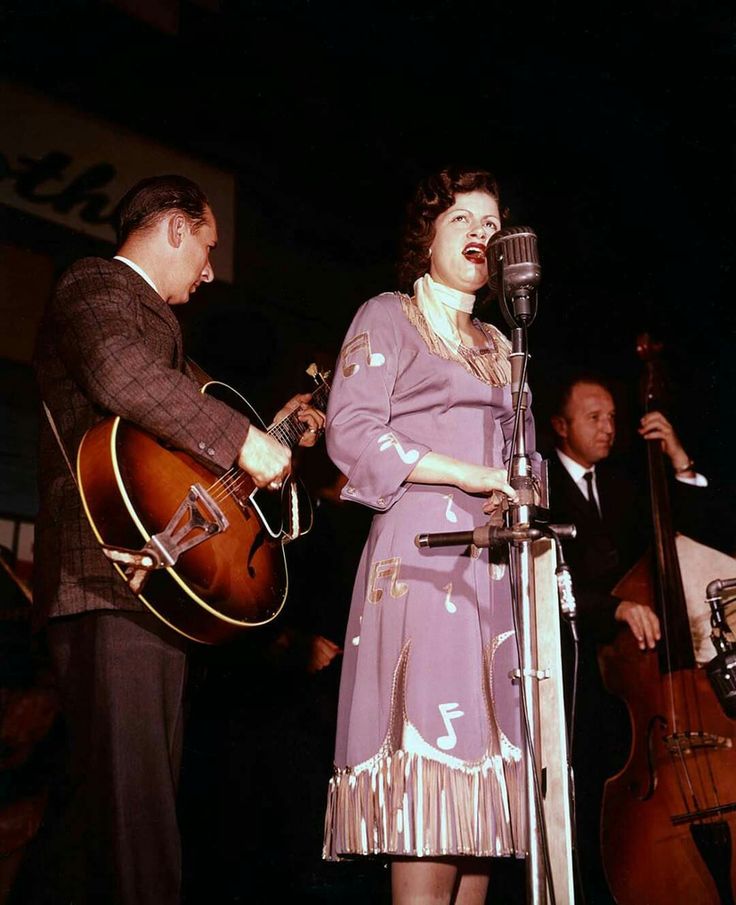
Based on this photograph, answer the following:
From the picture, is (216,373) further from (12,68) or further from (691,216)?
(691,216)

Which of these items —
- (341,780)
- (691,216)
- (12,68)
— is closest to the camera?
(341,780)

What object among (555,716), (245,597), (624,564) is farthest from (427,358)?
(624,564)

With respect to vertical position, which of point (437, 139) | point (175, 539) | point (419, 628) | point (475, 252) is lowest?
point (419, 628)

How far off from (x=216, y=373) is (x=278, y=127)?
103 centimetres

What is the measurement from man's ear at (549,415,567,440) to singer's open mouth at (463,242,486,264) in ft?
5.89

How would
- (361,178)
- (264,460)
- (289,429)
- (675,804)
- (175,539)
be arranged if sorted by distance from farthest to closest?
(361,178), (675,804), (289,429), (264,460), (175,539)

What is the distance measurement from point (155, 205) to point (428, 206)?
678 mm

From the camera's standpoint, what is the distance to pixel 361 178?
12.1ft

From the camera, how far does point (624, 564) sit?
3.59 m

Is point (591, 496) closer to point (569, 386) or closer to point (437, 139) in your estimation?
point (569, 386)

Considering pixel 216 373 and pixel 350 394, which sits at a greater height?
pixel 216 373

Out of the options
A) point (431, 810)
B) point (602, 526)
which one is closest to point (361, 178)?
point (602, 526)

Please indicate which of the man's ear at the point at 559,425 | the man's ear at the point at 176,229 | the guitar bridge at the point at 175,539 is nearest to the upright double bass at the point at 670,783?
the man's ear at the point at 559,425

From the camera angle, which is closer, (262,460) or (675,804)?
(262,460)
